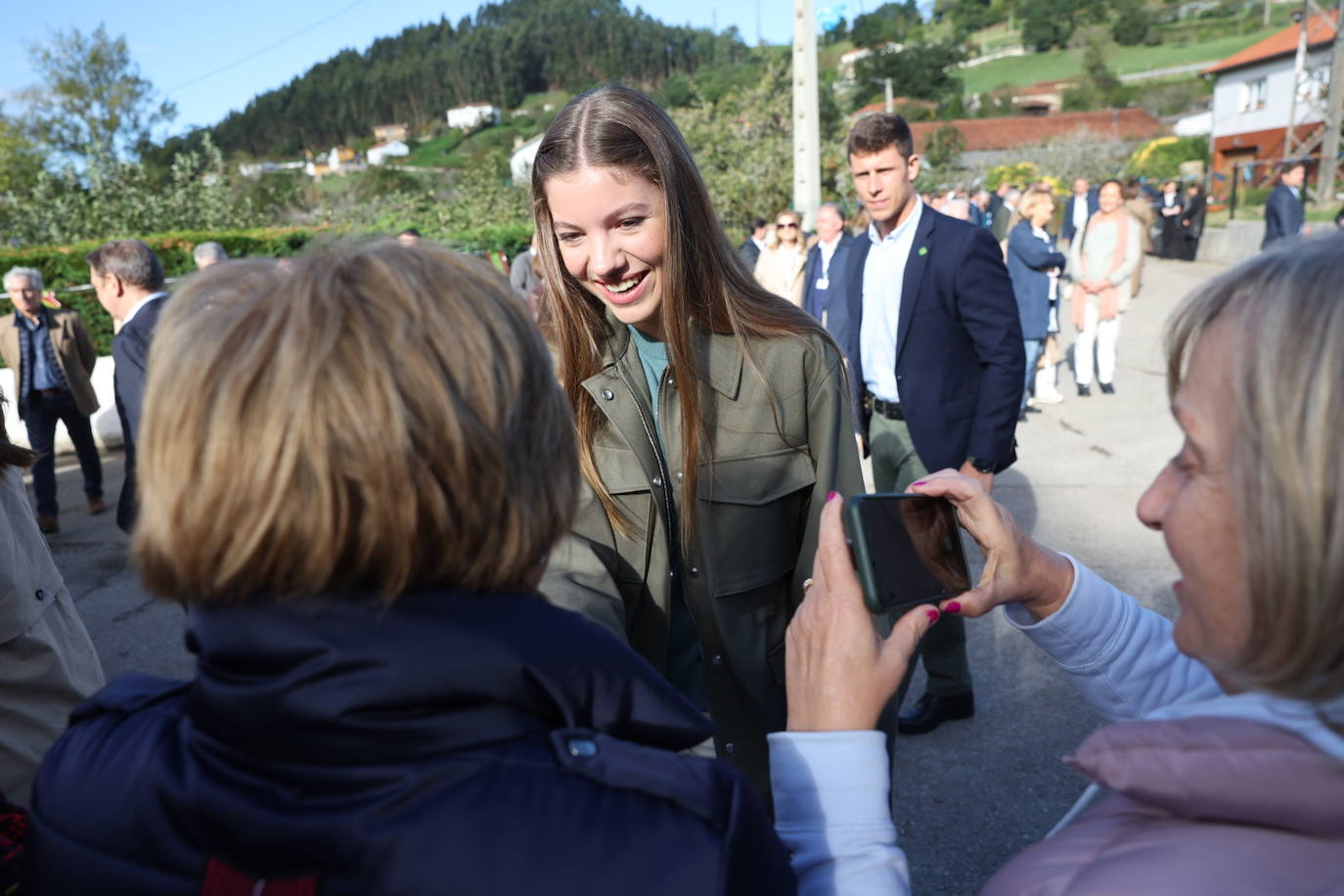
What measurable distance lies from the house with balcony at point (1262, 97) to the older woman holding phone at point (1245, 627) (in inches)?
1849

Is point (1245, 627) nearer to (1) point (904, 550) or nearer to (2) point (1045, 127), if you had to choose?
(1) point (904, 550)

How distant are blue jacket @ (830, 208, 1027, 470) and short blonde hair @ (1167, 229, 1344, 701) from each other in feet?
9.02

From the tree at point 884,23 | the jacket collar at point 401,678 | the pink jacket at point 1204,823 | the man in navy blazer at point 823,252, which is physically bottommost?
the man in navy blazer at point 823,252

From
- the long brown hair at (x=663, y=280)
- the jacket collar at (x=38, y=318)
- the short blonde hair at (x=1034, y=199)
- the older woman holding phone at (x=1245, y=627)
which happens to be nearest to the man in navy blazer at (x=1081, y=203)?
the short blonde hair at (x=1034, y=199)

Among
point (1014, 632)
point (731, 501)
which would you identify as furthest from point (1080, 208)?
point (731, 501)

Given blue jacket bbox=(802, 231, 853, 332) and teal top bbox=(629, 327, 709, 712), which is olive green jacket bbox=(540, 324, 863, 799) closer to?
teal top bbox=(629, 327, 709, 712)

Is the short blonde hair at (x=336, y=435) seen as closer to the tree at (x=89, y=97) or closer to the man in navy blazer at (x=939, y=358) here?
the man in navy blazer at (x=939, y=358)

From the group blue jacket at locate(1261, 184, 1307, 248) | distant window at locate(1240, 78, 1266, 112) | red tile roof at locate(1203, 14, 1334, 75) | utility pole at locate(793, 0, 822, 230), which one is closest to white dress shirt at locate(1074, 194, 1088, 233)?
blue jacket at locate(1261, 184, 1307, 248)

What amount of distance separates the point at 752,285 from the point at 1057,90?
9639 centimetres

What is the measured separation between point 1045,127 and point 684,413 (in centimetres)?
7294

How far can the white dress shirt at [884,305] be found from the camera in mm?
3896

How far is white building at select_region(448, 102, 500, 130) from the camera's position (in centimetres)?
10300

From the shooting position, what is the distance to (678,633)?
201 centimetres

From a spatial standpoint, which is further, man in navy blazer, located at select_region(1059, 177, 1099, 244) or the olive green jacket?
man in navy blazer, located at select_region(1059, 177, 1099, 244)
